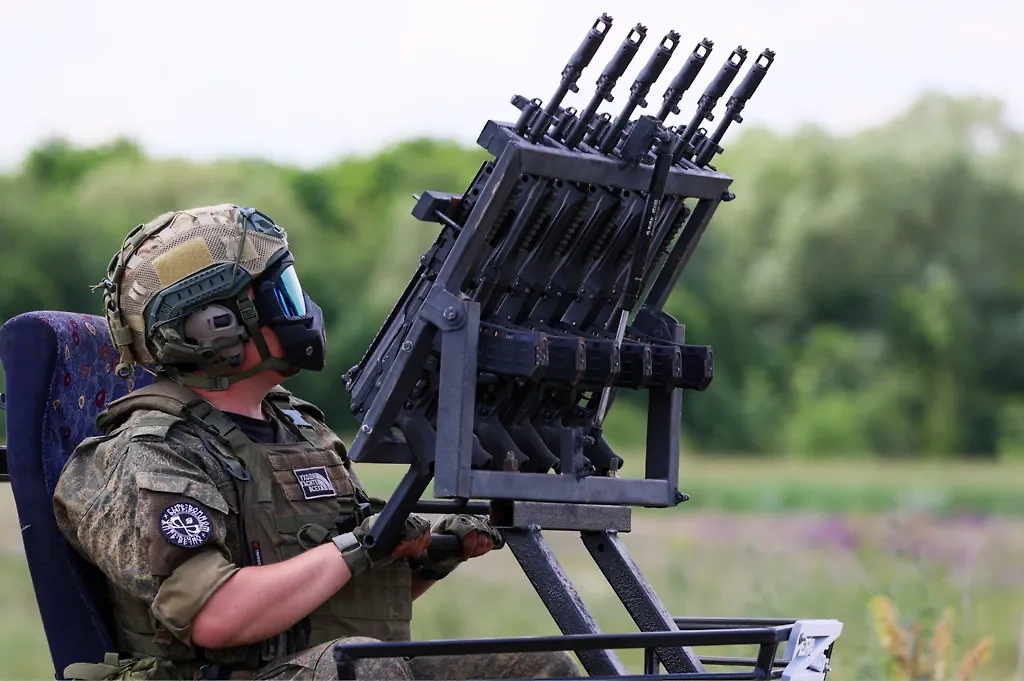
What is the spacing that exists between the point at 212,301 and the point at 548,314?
97 cm

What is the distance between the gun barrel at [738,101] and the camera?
549cm

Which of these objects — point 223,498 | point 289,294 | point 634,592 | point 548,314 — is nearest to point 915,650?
point 634,592

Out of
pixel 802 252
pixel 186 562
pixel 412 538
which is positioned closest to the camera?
pixel 186 562

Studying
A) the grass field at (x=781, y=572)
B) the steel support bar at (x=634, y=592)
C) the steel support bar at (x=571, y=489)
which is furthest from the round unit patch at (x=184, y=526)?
the grass field at (x=781, y=572)

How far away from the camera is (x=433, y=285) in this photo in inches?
196

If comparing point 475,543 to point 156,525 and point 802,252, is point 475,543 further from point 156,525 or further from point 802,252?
point 802,252

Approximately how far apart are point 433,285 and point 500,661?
1.32m

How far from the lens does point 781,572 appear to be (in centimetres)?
1642

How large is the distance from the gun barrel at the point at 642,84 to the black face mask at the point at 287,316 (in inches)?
39.7

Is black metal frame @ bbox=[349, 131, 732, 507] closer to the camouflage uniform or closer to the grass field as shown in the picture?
the camouflage uniform

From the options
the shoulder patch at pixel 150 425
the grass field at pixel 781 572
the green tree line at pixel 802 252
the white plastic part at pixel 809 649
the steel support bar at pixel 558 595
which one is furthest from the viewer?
the green tree line at pixel 802 252

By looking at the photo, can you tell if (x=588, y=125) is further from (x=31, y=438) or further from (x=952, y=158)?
(x=952, y=158)

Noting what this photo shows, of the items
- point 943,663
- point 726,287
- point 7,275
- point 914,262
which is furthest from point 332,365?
point 914,262

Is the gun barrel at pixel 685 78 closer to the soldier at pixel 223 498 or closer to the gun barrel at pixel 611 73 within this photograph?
the gun barrel at pixel 611 73
